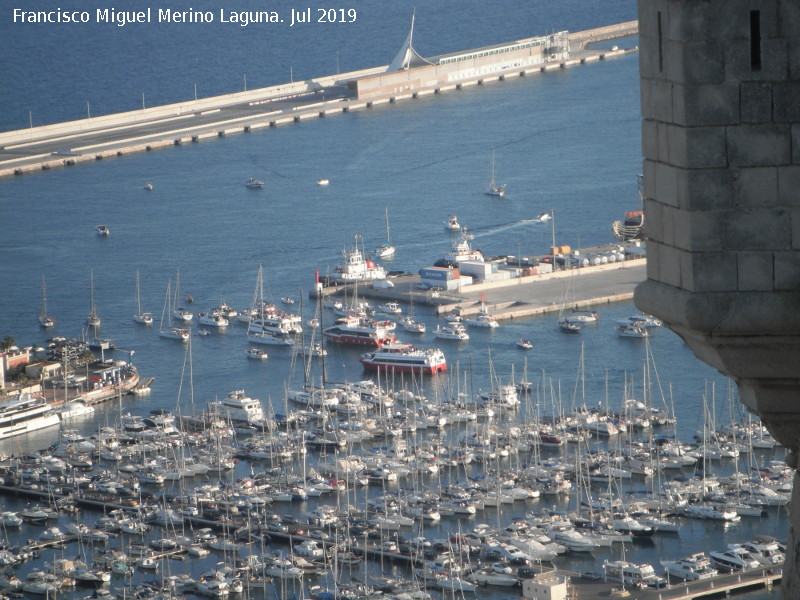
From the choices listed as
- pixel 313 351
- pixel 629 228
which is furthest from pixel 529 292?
pixel 313 351

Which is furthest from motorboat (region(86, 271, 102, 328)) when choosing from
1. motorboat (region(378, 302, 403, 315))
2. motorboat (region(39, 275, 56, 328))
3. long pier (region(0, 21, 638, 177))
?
long pier (region(0, 21, 638, 177))

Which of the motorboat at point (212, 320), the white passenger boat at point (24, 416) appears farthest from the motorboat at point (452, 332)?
the white passenger boat at point (24, 416)

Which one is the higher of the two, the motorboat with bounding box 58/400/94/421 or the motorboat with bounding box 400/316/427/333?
the motorboat with bounding box 400/316/427/333

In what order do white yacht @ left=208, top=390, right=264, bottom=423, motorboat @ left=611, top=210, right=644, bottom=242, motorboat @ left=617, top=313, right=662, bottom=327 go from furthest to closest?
motorboat @ left=611, top=210, right=644, bottom=242 → motorboat @ left=617, top=313, right=662, bottom=327 → white yacht @ left=208, top=390, right=264, bottom=423

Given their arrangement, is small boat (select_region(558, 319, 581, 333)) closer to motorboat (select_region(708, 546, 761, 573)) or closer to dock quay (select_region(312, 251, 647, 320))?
dock quay (select_region(312, 251, 647, 320))

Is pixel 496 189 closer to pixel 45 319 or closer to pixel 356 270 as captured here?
pixel 356 270

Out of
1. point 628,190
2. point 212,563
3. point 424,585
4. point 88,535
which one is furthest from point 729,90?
point 628,190
